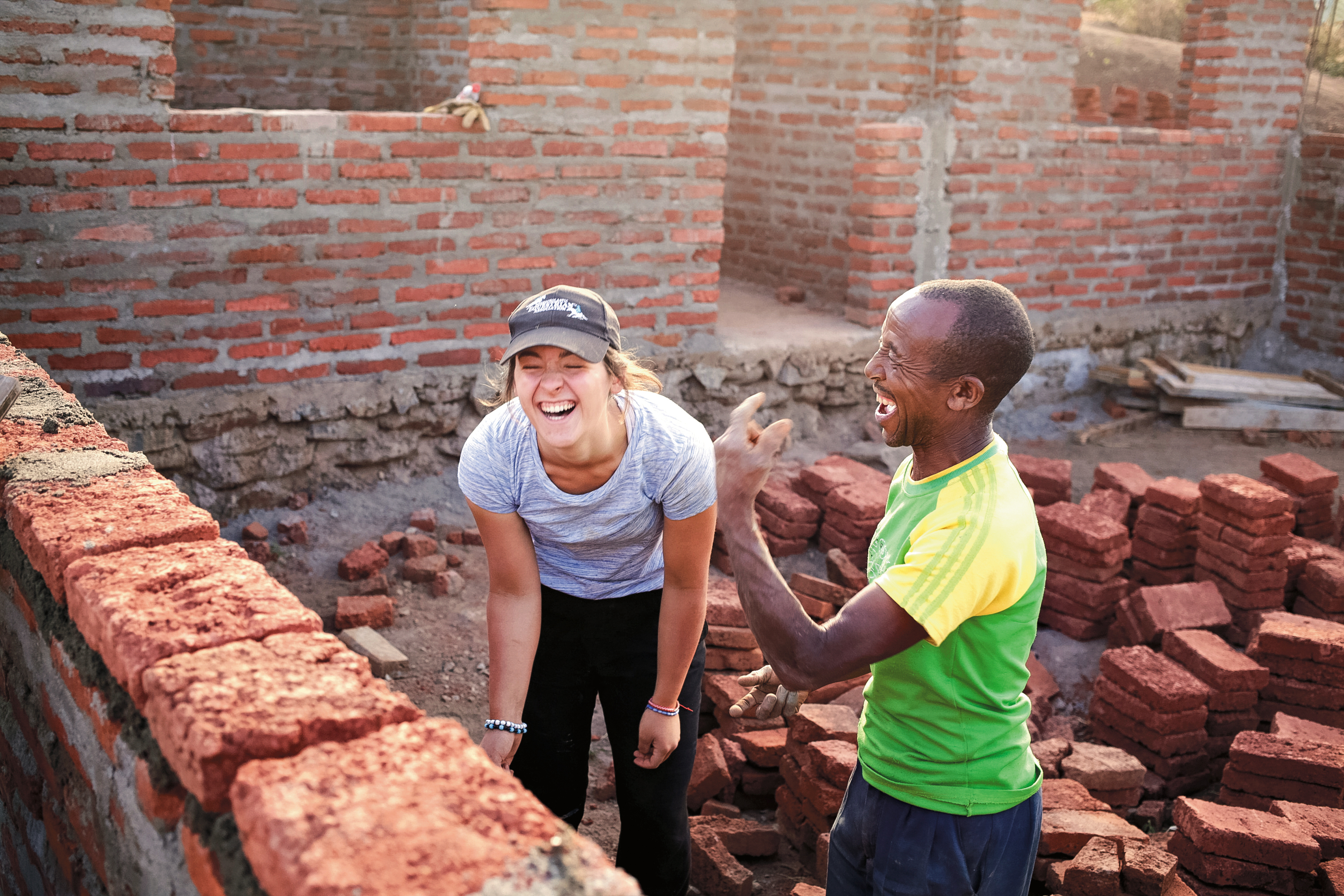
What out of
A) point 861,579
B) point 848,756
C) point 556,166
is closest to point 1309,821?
point 848,756

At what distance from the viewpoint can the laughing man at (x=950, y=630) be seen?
6.46 ft

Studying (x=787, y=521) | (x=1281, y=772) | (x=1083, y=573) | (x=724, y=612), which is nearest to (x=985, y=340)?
(x=724, y=612)

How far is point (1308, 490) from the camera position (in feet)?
18.2

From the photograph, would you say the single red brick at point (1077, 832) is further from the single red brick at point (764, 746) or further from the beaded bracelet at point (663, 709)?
the beaded bracelet at point (663, 709)

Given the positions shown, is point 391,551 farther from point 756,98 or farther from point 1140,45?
point 1140,45

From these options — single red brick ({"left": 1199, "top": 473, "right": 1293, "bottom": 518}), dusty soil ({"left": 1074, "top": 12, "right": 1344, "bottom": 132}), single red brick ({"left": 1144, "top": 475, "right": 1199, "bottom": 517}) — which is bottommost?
single red brick ({"left": 1144, "top": 475, "right": 1199, "bottom": 517})

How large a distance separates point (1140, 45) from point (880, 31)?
11.4 meters

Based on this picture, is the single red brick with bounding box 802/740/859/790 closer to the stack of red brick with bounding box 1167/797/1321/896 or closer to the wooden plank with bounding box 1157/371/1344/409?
the stack of red brick with bounding box 1167/797/1321/896

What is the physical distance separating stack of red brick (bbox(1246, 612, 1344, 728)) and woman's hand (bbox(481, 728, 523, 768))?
10.2 ft

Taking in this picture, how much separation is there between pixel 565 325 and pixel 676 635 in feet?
2.58

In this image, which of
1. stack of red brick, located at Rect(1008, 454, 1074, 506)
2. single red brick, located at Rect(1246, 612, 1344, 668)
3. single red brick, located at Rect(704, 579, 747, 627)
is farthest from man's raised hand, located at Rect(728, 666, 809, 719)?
stack of red brick, located at Rect(1008, 454, 1074, 506)

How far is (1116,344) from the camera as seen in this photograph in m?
7.73

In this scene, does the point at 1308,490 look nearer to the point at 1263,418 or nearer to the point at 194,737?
the point at 1263,418

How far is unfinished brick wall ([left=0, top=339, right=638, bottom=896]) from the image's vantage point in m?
1.46
